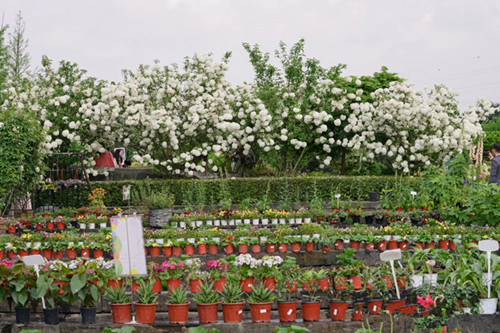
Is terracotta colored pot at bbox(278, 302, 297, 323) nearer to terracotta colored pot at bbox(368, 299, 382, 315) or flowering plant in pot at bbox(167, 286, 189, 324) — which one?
terracotta colored pot at bbox(368, 299, 382, 315)

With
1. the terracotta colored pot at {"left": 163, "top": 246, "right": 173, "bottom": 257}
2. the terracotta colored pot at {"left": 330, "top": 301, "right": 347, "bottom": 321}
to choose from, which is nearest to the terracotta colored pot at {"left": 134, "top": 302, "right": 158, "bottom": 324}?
the terracotta colored pot at {"left": 330, "top": 301, "right": 347, "bottom": 321}

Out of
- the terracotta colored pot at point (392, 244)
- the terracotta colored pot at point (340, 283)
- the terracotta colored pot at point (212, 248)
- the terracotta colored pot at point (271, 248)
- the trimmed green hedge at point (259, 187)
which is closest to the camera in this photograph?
the terracotta colored pot at point (340, 283)

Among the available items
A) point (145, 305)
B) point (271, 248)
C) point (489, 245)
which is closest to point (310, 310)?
point (145, 305)

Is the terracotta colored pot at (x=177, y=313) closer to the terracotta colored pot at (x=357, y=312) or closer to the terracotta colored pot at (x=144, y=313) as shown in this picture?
the terracotta colored pot at (x=144, y=313)

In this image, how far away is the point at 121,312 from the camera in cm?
570

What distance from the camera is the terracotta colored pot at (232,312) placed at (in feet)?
18.4

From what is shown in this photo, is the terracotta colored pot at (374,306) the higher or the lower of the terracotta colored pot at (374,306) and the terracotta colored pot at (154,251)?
the lower

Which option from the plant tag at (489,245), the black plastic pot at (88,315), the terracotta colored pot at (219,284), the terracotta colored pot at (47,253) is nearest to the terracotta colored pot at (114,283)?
the black plastic pot at (88,315)

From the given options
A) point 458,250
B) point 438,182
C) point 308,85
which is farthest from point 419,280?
point 308,85

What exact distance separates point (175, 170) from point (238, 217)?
5.45 m

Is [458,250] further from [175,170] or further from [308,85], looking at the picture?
[308,85]

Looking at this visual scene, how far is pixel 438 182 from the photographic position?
11.9 m

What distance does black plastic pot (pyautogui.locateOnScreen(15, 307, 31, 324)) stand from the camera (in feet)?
18.7

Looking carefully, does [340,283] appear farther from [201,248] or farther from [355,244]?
[201,248]
